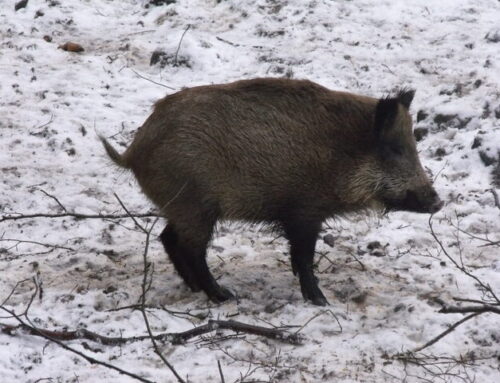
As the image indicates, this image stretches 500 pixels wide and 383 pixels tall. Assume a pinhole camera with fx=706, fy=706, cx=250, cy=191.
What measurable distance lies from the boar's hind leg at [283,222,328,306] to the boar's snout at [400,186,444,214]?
659mm

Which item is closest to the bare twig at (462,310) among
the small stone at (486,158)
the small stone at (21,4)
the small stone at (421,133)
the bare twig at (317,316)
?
the bare twig at (317,316)

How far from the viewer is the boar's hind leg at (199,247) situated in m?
4.71

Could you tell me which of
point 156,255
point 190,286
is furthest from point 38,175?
point 190,286

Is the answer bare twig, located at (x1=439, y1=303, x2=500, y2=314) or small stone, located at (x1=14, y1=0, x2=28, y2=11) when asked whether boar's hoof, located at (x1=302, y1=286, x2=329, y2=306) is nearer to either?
bare twig, located at (x1=439, y1=303, x2=500, y2=314)

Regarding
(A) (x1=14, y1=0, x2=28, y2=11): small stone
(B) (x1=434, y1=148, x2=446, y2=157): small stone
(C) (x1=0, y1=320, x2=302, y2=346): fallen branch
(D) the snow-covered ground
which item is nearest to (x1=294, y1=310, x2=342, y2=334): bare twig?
(D) the snow-covered ground

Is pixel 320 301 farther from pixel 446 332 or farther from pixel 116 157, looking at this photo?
pixel 116 157

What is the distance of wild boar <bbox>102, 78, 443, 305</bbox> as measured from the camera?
4621 mm

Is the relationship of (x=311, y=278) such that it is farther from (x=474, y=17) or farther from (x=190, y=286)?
(x=474, y=17)

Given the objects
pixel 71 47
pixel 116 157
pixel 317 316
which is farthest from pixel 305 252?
pixel 71 47

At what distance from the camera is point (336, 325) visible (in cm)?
438

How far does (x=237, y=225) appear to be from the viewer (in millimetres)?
5844

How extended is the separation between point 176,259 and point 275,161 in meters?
1.04

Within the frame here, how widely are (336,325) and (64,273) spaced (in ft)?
6.52

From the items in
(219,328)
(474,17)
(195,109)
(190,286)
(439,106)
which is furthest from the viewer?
(474,17)
